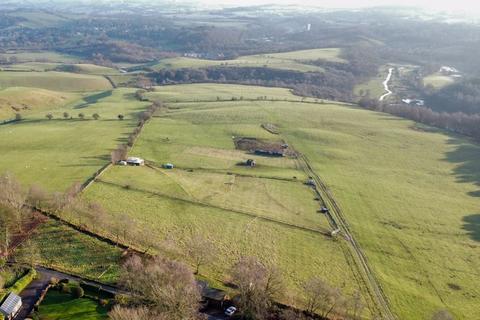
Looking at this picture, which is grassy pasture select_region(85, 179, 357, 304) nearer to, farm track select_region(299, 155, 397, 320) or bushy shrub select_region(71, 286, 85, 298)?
farm track select_region(299, 155, 397, 320)

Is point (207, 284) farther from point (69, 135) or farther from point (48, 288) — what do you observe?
point (69, 135)

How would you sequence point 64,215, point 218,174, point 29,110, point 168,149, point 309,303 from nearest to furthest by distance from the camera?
point 309,303
point 64,215
point 218,174
point 168,149
point 29,110

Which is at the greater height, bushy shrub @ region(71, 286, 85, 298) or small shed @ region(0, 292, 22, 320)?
small shed @ region(0, 292, 22, 320)

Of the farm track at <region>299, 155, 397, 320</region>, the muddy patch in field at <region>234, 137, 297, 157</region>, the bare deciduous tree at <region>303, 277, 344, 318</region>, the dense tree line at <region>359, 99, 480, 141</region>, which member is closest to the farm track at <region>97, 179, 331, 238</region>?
the farm track at <region>299, 155, 397, 320</region>

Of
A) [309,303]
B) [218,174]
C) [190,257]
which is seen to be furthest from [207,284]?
[218,174]

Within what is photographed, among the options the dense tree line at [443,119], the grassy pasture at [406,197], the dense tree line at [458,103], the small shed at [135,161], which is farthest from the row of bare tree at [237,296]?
the dense tree line at [458,103]

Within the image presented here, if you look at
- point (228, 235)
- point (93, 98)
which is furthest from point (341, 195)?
point (93, 98)
